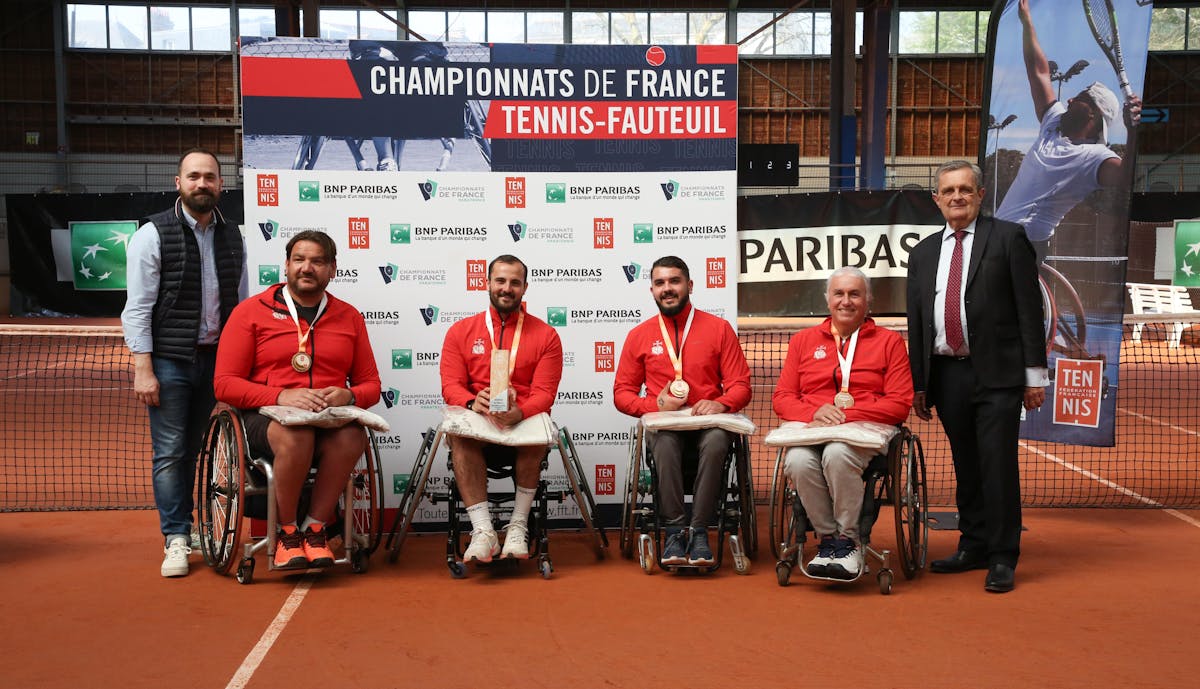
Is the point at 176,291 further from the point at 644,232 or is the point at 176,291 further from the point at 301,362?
the point at 644,232

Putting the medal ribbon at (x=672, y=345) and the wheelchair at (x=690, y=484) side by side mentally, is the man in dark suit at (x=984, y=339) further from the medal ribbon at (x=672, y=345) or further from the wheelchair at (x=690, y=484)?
the medal ribbon at (x=672, y=345)

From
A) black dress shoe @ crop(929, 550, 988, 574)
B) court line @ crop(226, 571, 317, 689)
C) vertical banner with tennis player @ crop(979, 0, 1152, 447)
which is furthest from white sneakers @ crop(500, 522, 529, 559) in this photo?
vertical banner with tennis player @ crop(979, 0, 1152, 447)

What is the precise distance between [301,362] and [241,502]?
71 centimetres

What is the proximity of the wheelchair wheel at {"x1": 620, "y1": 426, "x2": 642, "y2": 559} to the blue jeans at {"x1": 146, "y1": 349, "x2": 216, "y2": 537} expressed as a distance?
7.13 ft

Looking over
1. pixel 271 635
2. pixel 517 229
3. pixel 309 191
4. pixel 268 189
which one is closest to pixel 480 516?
pixel 271 635

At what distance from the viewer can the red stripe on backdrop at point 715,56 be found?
6.46 meters

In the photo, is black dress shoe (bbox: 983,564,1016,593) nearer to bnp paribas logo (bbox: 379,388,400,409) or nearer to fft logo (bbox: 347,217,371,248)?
bnp paribas logo (bbox: 379,388,400,409)

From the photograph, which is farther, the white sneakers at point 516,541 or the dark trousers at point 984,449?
the white sneakers at point 516,541

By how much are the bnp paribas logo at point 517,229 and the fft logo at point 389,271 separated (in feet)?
2.19

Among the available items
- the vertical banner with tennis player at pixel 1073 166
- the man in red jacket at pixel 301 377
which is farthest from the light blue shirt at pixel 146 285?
the vertical banner with tennis player at pixel 1073 166

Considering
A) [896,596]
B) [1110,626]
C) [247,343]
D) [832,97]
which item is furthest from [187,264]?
[832,97]

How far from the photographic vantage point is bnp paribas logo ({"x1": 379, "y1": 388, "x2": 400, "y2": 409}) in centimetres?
638

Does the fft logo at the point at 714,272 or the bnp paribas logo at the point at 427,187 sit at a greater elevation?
the bnp paribas logo at the point at 427,187

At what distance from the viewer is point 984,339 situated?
17.7 ft
